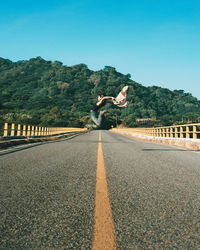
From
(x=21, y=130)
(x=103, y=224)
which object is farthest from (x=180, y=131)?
(x=103, y=224)

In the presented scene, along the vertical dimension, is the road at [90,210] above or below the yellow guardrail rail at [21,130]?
below

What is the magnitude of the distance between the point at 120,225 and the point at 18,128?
13194 millimetres

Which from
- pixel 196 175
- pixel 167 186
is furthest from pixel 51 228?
pixel 196 175

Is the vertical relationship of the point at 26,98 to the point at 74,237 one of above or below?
above

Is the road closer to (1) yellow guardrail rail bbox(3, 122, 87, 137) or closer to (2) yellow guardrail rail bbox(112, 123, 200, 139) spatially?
(2) yellow guardrail rail bbox(112, 123, 200, 139)

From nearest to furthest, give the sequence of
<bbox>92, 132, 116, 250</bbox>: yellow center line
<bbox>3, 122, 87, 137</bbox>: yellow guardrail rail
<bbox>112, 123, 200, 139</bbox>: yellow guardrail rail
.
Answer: <bbox>92, 132, 116, 250</bbox>: yellow center line, <bbox>112, 123, 200, 139</bbox>: yellow guardrail rail, <bbox>3, 122, 87, 137</bbox>: yellow guardrail rail

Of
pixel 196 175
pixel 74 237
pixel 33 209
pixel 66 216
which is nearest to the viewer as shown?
pixel 74 237

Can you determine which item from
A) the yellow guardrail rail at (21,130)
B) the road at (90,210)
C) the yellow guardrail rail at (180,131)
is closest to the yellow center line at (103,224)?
the road at (90,210)

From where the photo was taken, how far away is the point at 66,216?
2289 millimetres

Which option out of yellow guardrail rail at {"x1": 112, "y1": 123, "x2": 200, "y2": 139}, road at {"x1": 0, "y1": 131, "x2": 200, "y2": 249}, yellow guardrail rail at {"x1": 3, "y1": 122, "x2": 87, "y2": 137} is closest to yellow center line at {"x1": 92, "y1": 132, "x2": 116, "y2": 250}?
road at {"x1": 0, "y1": 131, "x2": 200, "y2": 249}

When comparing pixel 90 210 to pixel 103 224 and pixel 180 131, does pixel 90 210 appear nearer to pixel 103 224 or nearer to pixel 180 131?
pixel 103 224

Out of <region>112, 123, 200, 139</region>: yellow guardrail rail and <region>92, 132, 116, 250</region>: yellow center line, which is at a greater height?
<region>112, 123, 200, 139</region>: yellow guardrail rail

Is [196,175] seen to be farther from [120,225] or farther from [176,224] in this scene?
[120,225]

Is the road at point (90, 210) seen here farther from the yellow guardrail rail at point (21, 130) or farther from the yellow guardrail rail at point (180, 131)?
the yellow guardrail rail at point (21, 130)
